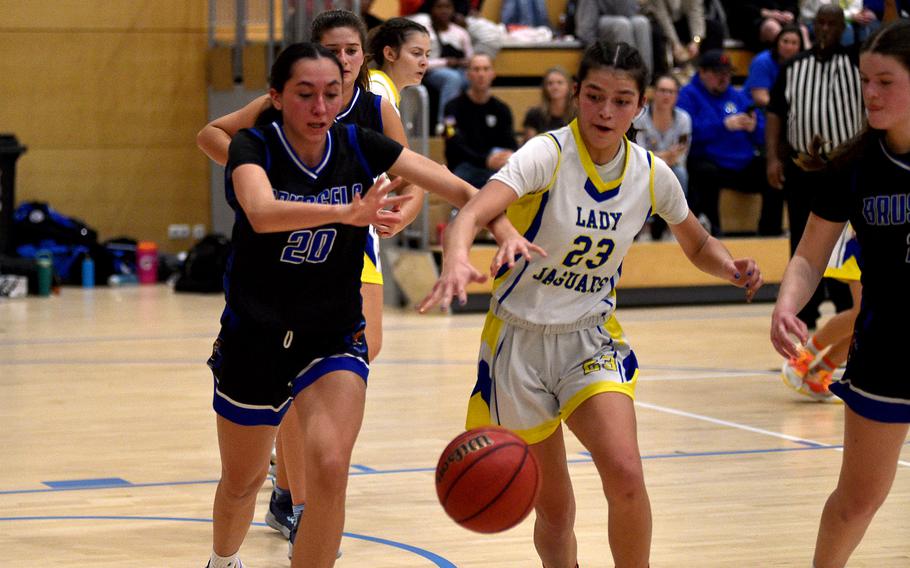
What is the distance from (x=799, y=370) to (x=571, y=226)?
4263mm

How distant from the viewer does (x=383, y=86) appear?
5691 mm

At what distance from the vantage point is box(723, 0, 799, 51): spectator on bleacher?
50.2 ft

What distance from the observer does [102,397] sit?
821 cm

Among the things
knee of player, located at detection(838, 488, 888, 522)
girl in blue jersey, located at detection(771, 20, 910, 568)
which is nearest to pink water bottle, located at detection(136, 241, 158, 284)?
girl in blue jersey, located at detection(771, 20, 910, 568)

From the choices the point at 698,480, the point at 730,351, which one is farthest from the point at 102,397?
the point at 730,351

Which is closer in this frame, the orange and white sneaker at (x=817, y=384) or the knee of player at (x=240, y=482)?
the knee of player at (x=240, y=482)

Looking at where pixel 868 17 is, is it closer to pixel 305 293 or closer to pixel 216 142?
pixel 216 142

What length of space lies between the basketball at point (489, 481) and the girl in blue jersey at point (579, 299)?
0.26 m

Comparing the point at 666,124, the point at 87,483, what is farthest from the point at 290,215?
the point at 666,124

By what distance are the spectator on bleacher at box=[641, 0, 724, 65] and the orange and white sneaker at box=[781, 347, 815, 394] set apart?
765 centimetres

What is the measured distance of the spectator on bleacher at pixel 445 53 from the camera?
45.0ft

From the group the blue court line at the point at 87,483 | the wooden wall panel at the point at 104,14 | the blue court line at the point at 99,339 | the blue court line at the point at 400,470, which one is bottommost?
the blue court line at the point at 99,339

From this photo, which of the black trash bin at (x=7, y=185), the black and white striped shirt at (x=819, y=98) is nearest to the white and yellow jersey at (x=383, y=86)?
the black and white striped shirt at (x=819, y=98)

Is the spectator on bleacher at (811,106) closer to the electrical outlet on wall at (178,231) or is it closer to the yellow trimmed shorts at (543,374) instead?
the yellow trimmed shorts at (543,374)
